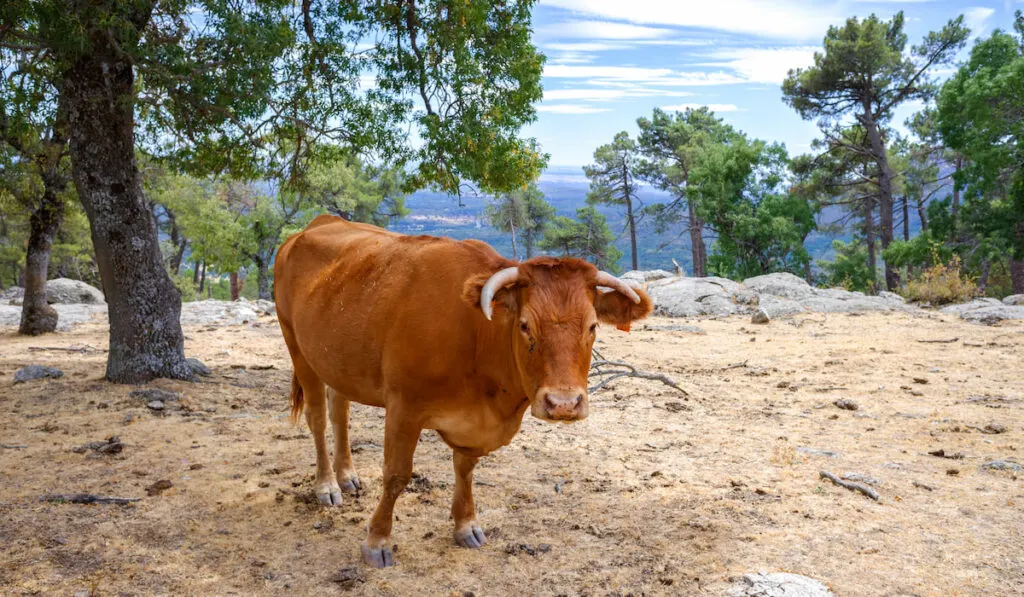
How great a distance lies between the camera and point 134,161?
8.63 metres

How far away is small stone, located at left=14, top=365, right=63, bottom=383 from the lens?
893cm

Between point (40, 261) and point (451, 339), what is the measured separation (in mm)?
14445

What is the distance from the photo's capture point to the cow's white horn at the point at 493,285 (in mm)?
3383

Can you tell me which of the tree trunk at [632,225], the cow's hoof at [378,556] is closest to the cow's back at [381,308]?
the cow's hoof at [378,556]

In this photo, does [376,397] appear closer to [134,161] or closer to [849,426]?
[849,426]

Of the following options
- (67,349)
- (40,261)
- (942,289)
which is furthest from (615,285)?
(942,289)

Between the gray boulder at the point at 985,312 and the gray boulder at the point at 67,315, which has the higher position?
the gray boulder at the point at 67,315

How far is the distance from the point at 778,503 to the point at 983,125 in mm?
26168

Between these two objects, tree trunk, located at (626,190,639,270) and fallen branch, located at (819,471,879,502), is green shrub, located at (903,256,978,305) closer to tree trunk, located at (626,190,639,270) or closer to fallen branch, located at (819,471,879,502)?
fallen branch, located at (819,471,879,502)

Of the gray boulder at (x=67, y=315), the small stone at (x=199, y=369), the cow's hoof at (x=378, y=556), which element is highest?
the gray boulder at (x=67, y=315)

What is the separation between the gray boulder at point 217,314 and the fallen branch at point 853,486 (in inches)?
567

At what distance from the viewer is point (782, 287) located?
20938 mm

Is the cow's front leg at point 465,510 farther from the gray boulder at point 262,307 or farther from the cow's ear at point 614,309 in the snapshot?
the gray boulder at point 262,307

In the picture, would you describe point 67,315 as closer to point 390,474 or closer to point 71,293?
point 71,293
